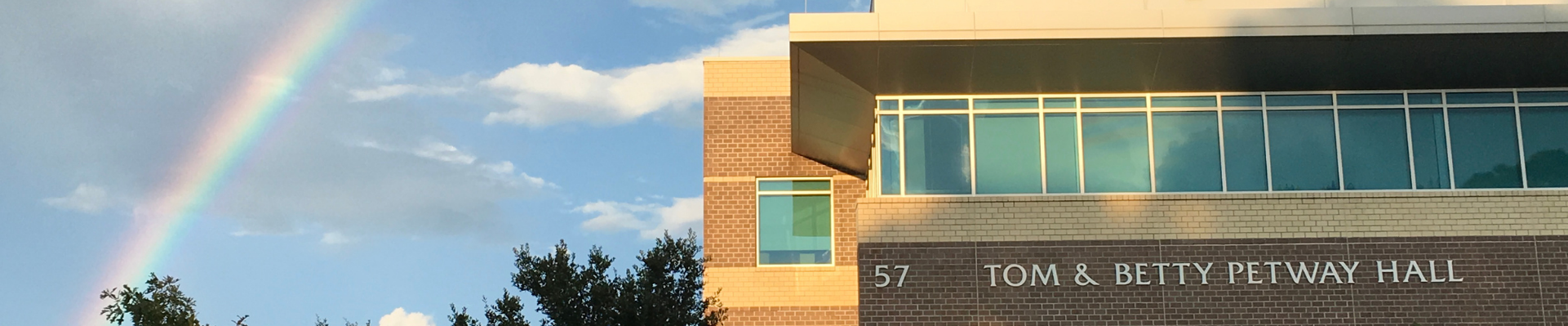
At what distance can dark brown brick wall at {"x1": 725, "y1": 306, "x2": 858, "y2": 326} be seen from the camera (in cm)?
2303

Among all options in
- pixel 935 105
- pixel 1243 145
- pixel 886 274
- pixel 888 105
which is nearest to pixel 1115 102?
pixel 1243 145

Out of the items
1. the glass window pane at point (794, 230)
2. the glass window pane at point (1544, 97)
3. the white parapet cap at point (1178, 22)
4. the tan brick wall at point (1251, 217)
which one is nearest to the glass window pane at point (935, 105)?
the tan brick wall at point (1251, 217)

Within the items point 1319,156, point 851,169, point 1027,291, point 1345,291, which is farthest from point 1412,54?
point 851,169

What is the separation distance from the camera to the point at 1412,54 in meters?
18.4

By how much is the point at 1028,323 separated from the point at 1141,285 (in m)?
1.44

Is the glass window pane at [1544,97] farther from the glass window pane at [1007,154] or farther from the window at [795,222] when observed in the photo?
the window at [795,222]

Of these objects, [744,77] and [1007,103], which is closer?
[1007,103]

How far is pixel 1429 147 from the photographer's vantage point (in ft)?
63.8

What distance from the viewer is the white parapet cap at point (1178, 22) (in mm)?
17547

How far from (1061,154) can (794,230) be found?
5.29 metres

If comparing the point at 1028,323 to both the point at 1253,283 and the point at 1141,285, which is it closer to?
the point at 1141,285

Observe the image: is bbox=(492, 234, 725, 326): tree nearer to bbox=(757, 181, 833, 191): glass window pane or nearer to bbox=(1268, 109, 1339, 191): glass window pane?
bbox=(757, 181, 833, 191): glass window pane

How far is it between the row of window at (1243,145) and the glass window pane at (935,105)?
12 cm

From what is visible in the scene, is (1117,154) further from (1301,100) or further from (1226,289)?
(1301,100)
